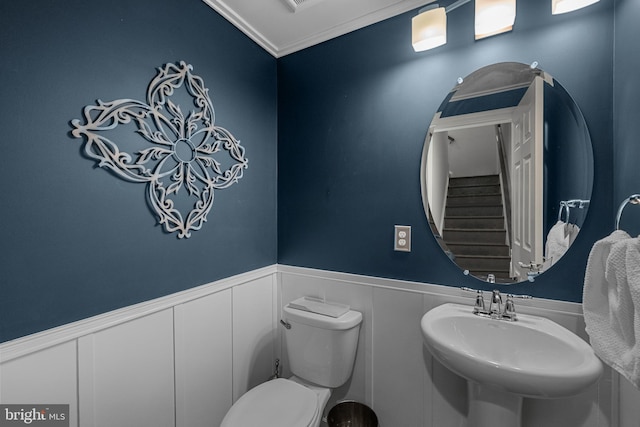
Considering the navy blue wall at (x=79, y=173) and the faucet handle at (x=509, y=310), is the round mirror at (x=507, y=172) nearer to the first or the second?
the faucet handle at (x=509, y=310)

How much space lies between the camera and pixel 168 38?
1246mm

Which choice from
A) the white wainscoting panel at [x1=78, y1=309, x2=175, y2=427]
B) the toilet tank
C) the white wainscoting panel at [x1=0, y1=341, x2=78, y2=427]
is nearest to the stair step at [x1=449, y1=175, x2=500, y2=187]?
the toilet tank

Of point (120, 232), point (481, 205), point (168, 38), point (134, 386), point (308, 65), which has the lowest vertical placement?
point (134, 386)

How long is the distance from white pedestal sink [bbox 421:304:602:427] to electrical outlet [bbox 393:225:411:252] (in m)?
0.32

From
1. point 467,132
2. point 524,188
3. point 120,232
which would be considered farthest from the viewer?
point 467,132

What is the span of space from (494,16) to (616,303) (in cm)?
111

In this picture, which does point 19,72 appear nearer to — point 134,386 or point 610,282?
point 134,386

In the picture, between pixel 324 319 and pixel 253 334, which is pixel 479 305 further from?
pixel 253 334

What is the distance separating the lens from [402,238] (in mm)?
1488

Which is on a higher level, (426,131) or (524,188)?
(426,131)

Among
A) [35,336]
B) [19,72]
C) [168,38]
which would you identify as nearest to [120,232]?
[35,336]

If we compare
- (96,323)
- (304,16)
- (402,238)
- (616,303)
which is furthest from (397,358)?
(304,16)

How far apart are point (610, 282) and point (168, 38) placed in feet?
5.95

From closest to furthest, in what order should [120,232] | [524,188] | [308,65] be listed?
[120,232] < [524,188] < [308,65]
